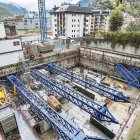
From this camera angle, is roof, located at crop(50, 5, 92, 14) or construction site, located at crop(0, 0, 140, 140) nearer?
construction site, located at crop(0, 0, 140, 140)

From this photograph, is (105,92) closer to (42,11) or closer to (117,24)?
(117,24)

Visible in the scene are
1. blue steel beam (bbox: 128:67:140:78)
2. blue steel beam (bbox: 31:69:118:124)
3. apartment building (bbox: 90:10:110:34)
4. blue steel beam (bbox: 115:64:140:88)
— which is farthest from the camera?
apartment building (bbox: 90:10:110:34)

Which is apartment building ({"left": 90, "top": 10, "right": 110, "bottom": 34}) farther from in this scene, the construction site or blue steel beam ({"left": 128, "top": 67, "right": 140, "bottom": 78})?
blue steel beam ({"left": 128, "top": 67, "right": 140, "bottom": 78})

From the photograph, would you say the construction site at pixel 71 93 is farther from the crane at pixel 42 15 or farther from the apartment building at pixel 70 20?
the apartment building at pixel 70 20

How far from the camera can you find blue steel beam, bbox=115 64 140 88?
642 inches

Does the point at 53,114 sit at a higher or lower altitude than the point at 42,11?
lower

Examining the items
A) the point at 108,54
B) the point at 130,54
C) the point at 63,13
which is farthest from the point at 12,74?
the point at 63,13

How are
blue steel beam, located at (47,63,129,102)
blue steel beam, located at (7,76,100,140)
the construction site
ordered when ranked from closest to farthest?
1. blue steel beam, located at (7,76,100,140)
2. the construction site
3. blue steel beam, located at (47,63,129,102)

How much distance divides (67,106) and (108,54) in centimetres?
1088

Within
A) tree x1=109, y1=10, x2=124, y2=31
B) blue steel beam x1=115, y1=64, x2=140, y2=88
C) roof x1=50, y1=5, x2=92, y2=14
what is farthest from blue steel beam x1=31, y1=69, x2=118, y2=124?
roof x1=50, y1=5, x2=92, y2=14

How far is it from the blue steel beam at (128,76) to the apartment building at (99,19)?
106 feet

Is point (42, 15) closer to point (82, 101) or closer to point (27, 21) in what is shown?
point (82, 101)

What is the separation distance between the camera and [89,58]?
23.1 meters

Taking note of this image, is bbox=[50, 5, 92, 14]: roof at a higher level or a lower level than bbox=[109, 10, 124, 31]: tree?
higher
